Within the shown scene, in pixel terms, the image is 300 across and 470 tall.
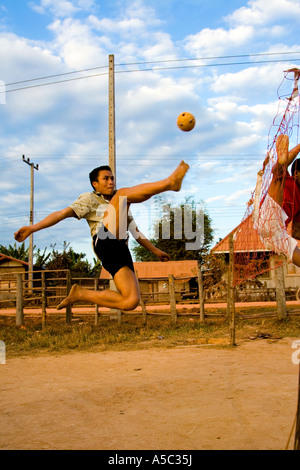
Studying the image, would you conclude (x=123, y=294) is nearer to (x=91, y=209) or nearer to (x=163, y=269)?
(x=91, y=209)

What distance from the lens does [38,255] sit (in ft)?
116

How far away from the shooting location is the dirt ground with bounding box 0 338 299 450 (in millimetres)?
3721

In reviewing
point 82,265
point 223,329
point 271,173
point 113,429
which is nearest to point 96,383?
point 113,429

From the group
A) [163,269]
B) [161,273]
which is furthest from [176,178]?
[163,269]

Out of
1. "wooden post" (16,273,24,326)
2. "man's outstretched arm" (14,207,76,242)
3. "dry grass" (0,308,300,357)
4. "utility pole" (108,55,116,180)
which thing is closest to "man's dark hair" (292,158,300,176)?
"man's outstretched arm" (14,207,76,242)

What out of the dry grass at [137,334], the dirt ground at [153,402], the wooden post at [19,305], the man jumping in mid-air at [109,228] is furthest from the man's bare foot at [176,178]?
the wooden post at [19,305]

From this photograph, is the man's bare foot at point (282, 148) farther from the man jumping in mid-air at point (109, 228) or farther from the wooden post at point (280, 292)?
the wooden post at point (280, 292)

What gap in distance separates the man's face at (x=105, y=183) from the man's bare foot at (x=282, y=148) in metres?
1.45

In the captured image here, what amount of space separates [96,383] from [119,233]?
3638mm

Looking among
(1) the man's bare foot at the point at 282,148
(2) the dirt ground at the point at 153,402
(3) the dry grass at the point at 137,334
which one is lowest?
(3) the dry grass at the point at 137,334

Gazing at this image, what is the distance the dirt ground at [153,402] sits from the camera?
3.72 m

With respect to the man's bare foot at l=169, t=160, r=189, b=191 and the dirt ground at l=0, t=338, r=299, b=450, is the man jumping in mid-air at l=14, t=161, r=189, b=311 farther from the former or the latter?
the dirt ground at l=0, t=338, r=299, b=450
